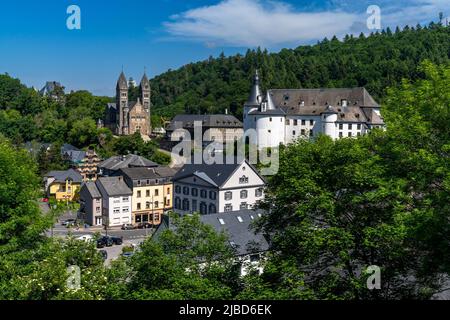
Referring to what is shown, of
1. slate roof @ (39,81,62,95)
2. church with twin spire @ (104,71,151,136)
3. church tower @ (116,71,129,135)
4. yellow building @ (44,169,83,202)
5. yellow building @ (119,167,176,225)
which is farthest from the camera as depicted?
slate roof @ (39,81,62,95)

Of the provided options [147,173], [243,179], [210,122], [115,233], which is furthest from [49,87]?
[243,179]

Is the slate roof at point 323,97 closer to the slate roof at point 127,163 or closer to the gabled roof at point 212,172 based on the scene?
the slate roof at point 127,163

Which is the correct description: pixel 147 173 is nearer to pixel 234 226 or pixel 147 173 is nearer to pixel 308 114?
pixel 234 226

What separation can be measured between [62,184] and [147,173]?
11.2 metres

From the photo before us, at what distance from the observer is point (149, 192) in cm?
5394

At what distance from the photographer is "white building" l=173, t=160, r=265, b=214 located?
150 ft

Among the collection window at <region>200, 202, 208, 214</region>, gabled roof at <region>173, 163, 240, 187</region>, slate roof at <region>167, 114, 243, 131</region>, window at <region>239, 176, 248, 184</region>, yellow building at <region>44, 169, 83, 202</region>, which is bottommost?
window at <region>200, 202, 208, 214</region>

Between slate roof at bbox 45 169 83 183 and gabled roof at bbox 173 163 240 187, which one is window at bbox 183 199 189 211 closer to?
gabled roof at bbox 173 163 240 187

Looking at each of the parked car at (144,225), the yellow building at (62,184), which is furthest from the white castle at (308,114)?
the yellow building at (62,184)

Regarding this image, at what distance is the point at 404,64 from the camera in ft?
344

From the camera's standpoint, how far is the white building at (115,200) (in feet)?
168

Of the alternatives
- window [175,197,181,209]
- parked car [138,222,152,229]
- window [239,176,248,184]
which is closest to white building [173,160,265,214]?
window [239,176,248,184]
